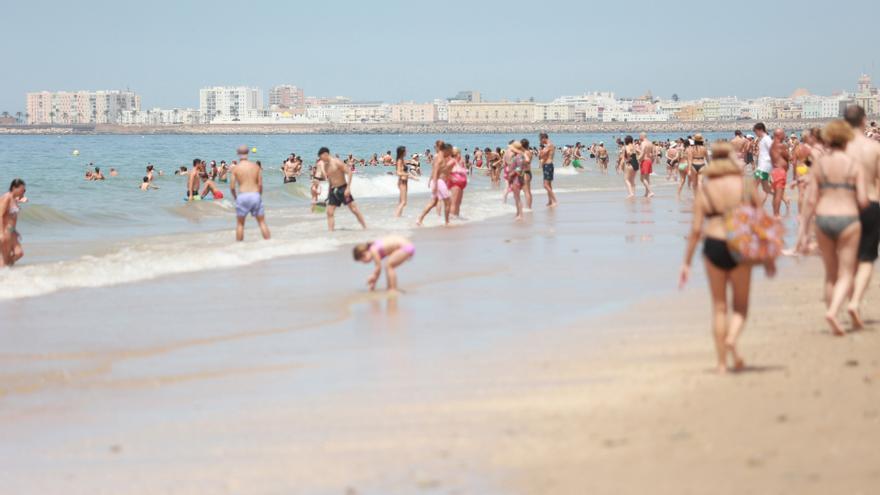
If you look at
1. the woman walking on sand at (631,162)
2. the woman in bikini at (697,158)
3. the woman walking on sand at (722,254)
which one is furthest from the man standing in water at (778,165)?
the woman walking on sand at (722,254)

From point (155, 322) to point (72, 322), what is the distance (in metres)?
0.77

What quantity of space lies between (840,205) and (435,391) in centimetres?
310

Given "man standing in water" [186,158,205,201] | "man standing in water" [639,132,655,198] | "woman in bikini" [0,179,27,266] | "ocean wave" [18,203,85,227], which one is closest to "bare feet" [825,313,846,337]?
"woman in bikini" [0,179,27,266]

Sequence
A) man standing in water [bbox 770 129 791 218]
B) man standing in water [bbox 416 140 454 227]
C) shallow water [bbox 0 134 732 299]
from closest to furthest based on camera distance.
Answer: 1. shallow water [bbox 0 134 732 299]
2. man standing in water [bbox 770 129 791 218]
3. man standing in water [bbox 416 140 454 227]

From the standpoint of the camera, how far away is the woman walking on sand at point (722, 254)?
279 inches

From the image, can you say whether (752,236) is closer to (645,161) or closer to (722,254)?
(722,254)

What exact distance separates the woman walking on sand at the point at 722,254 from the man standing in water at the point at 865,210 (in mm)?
1659

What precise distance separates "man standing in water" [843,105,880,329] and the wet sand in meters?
0.39

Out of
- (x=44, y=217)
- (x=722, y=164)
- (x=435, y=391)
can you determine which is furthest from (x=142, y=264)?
(x=44, y=217)

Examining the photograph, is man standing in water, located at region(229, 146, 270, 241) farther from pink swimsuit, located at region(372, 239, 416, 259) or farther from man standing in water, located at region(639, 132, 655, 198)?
man standing in water, located at region(639, 132, 655, 198)

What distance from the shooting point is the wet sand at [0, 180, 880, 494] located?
18.4 ft

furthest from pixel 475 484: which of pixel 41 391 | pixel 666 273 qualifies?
pixel 666 273

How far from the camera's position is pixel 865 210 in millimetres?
8352

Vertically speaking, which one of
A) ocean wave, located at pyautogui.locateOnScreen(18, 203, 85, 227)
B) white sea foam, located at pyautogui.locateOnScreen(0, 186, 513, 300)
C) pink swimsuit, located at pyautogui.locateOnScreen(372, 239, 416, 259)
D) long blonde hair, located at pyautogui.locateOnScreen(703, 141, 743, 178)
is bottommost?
ocean wave, located at pyautogui.locateOnScreen(18, 203, 85, 227)
